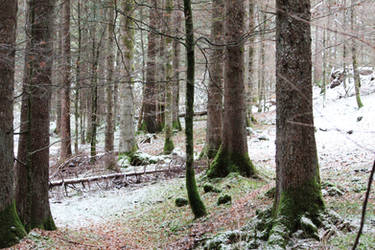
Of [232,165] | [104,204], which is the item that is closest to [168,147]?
[104,204]

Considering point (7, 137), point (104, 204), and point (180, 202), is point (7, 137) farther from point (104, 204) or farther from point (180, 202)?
point (104, 204)

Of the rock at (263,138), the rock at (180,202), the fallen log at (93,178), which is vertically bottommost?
the rock at (180,202)

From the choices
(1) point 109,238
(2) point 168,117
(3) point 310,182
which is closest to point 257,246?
(3) point 310,182

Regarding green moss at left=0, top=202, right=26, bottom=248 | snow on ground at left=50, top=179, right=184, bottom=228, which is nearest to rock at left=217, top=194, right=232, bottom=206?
snow on ground at left=50, top=179, right=184, bottom=228

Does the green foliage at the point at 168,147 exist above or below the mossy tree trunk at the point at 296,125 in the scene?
below

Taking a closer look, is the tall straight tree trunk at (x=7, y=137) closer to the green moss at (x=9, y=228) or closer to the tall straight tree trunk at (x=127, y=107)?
the green moss at (x=9, y=228)

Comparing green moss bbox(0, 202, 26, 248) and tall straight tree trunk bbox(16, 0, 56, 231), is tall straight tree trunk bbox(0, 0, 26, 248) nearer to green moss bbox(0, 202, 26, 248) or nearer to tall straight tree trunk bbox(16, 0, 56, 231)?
green moss bbox(0, 202, 26, 248)

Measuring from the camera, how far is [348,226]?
430 cm

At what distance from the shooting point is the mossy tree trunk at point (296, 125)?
4621mm

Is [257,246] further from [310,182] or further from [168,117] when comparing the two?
[168,117]

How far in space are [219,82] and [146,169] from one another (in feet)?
14.1

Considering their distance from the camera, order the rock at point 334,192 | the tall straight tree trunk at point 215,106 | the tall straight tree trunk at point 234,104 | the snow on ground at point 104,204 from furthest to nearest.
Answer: the tall straight tree trunk at point 215,106 < the tall straight tree trunk at point 234,104 < the snow on ground at point 104,204 < the rock at point 334,192

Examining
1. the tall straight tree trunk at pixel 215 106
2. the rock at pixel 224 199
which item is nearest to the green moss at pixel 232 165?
the rock at pixel 224 199

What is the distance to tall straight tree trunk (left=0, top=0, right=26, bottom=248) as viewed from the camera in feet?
17.7
